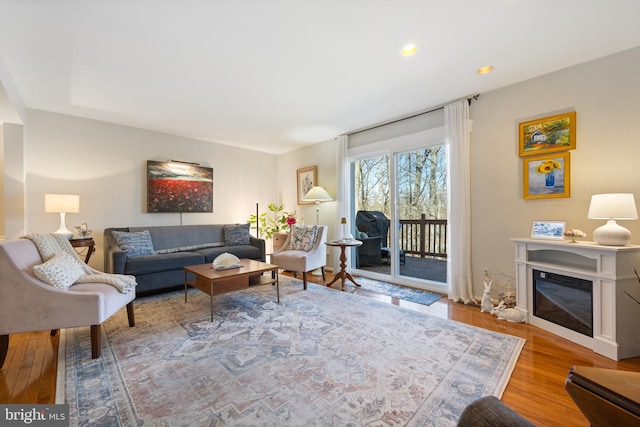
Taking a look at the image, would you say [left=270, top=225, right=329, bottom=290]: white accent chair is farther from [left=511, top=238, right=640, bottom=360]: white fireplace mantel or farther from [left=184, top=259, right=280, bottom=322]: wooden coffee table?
[left=511, top=238, right=640, bottom=360]: white fireplace mantel

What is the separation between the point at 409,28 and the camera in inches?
77.5

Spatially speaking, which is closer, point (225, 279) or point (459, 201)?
point (225, 279)

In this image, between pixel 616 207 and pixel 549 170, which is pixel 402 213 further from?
pixel 616 207

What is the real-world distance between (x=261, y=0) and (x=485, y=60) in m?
2.03

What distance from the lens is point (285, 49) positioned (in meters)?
2.22

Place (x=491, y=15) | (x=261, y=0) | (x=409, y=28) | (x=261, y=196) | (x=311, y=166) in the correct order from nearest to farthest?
(x=261, y=0), (x=491, y=15), (x=409, y=28), (x=311, y=166), (x=261, y=196)

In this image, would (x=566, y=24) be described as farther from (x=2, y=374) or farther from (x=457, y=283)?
(x=2, y=374)

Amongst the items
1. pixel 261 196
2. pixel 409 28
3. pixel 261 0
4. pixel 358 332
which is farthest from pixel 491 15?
pixel 261 196

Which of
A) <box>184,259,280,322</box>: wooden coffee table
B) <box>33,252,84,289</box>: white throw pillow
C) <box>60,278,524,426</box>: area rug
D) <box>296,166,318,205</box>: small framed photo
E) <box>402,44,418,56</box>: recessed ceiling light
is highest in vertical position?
<box>402,44,418,56</box>: recessed ceiling light

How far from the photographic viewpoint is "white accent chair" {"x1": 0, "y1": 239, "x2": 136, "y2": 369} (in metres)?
1.76

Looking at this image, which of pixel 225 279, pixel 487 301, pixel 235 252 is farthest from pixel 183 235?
pixel 487 301

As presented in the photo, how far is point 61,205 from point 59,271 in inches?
69.5

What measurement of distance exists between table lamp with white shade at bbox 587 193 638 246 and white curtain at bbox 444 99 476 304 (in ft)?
3.76

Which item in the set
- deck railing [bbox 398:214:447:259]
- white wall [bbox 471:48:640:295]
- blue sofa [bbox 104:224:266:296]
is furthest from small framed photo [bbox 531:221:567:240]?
blue sofa [bbox 104:224:266:296]
